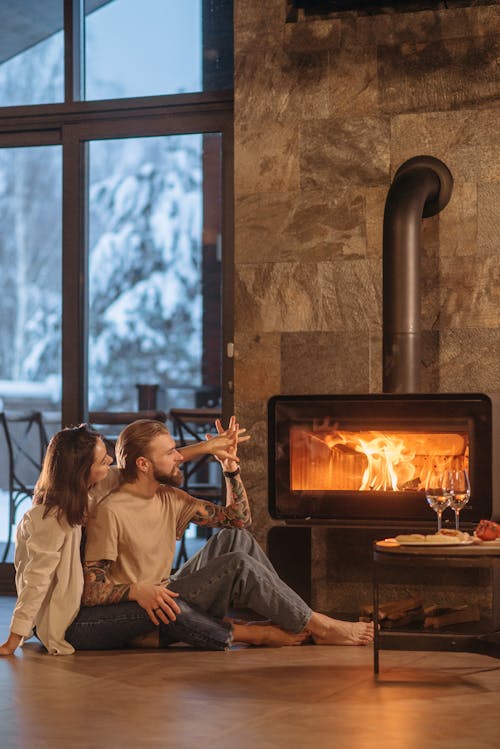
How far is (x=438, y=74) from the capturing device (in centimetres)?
470

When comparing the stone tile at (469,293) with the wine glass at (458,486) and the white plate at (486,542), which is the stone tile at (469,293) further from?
the white plate at (486,542)

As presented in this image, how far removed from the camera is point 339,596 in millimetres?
4734

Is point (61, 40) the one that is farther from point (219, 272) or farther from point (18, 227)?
point (219, 272)

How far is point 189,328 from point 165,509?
4.76 feet

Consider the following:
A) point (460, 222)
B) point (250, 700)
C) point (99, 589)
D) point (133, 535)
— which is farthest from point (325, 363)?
point (250, 700)

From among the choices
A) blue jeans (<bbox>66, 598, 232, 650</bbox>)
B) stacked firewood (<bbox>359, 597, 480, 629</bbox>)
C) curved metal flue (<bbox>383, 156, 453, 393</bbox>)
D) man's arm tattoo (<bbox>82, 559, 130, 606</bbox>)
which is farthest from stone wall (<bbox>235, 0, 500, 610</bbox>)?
man's arm tattoo (<bbox>82, 559, 130, 606</bbox>)

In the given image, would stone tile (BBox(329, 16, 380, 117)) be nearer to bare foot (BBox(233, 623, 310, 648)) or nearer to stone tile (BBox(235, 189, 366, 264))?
stone tile (BBox(235, 189, 366, 264))

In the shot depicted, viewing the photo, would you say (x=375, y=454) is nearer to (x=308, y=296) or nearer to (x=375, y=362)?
(x=375, y=362)

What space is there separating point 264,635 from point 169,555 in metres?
0.43

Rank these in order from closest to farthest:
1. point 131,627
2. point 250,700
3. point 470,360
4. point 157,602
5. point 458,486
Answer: point 250,700 < point 458,486 < point 157,602 < point 131,627 < point 470,360

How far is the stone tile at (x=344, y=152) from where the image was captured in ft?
15.6

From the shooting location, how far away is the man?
3.84 metres

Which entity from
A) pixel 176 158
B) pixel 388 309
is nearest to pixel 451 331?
pixel 388 309

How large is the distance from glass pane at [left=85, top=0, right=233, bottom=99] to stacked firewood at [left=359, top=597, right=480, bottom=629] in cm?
239
